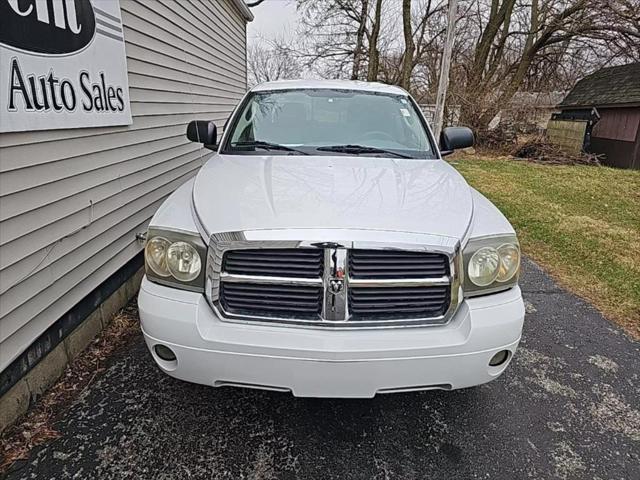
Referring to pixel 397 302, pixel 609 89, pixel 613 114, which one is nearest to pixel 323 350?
Answer: pixel 397 302

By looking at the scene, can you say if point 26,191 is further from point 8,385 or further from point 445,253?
point 445,253

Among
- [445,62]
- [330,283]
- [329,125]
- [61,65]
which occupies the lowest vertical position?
[330,283]

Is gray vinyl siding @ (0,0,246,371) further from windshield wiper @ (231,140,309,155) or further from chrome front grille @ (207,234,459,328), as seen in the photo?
chrome front grille @ (207,234,459,328)

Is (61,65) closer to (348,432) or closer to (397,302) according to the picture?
(397,302)

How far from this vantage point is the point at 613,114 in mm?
14773

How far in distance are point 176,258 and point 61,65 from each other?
1.51m

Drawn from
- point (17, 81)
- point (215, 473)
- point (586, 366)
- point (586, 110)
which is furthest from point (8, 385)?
point (586, 110)

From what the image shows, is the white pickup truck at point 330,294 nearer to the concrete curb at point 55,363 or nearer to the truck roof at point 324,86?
the concrete curb at point 55,363

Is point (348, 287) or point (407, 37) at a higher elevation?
point (407, 37)

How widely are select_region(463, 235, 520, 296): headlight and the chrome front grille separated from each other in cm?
10

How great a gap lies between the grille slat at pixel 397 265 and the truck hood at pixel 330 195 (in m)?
0.11

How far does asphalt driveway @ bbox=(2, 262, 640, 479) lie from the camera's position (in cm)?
199

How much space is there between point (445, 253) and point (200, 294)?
1093 millimetres

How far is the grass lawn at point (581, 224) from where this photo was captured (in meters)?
4.21
